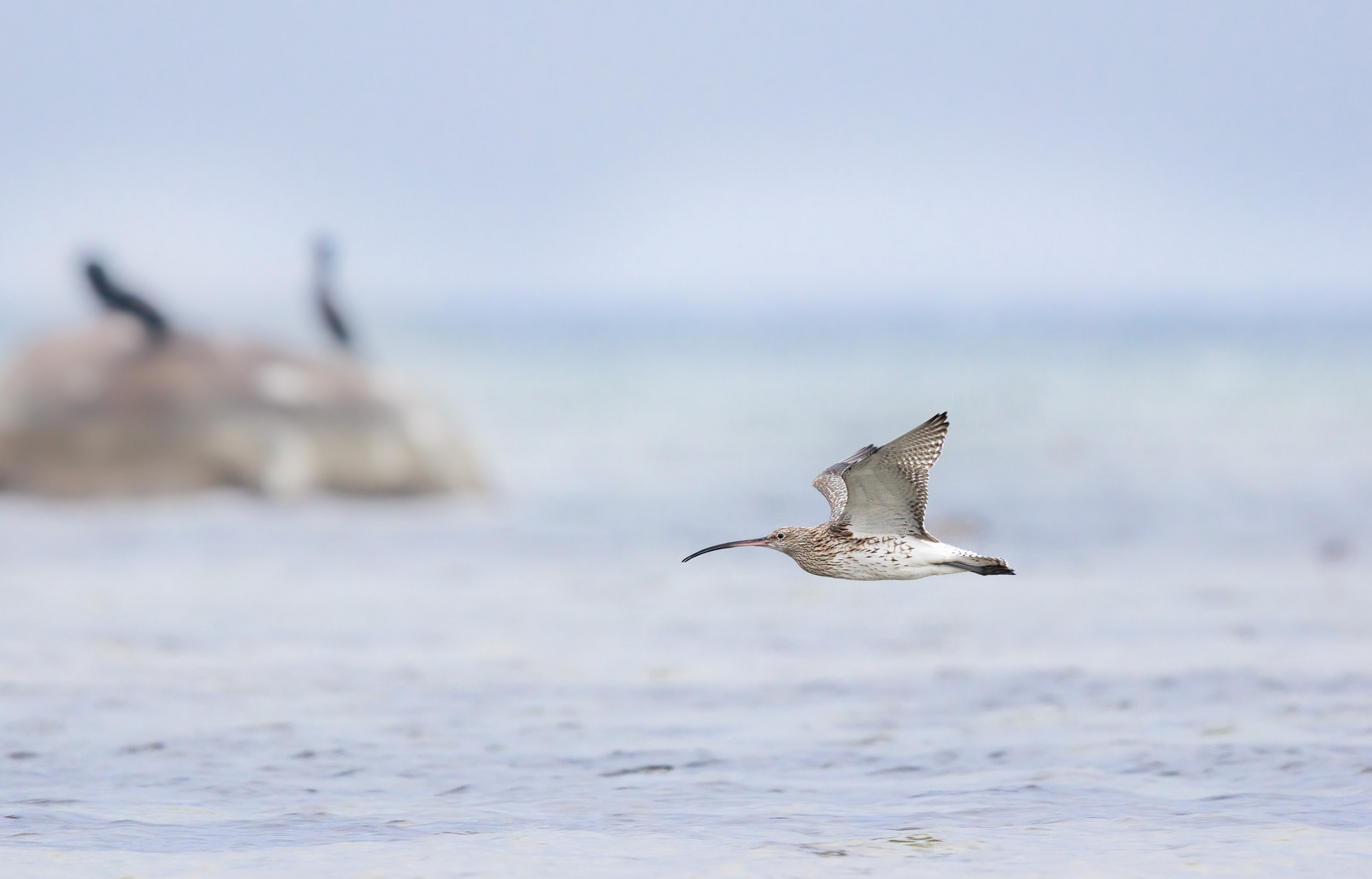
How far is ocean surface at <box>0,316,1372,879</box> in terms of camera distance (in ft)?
25.2

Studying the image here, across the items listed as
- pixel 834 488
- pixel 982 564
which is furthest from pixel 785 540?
pixel 982 564

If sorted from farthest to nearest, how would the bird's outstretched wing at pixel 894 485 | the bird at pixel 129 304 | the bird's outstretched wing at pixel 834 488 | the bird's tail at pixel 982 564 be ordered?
the bird at pixel 129 304, the bird's outstretched wing at pixel 834 488, the bird's outstretched wing at pixel 894 485, the bird's tail at pixel 982 564

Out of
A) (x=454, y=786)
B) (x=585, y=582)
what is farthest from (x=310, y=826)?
(x=585, y=582)

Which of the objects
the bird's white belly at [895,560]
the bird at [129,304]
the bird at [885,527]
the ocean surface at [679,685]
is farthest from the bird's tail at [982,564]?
the bird at [129,304]

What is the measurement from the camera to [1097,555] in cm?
1705

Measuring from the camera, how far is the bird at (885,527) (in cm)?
751

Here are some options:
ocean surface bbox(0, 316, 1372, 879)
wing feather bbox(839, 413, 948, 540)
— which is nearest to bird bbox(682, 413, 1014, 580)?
wing feather bbox(839, 413, 948, 540)

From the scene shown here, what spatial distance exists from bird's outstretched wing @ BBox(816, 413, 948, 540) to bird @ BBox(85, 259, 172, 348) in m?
13.9

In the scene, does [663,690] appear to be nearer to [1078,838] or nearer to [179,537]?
[1078,838]

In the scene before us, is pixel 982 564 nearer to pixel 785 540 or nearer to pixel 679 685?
pixel 785 540

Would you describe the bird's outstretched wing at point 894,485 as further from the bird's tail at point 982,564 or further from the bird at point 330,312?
the bird at point 330,312

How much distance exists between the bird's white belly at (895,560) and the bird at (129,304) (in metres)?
13.9

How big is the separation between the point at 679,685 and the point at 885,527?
347 centimetres

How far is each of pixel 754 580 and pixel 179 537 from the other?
515 cm
